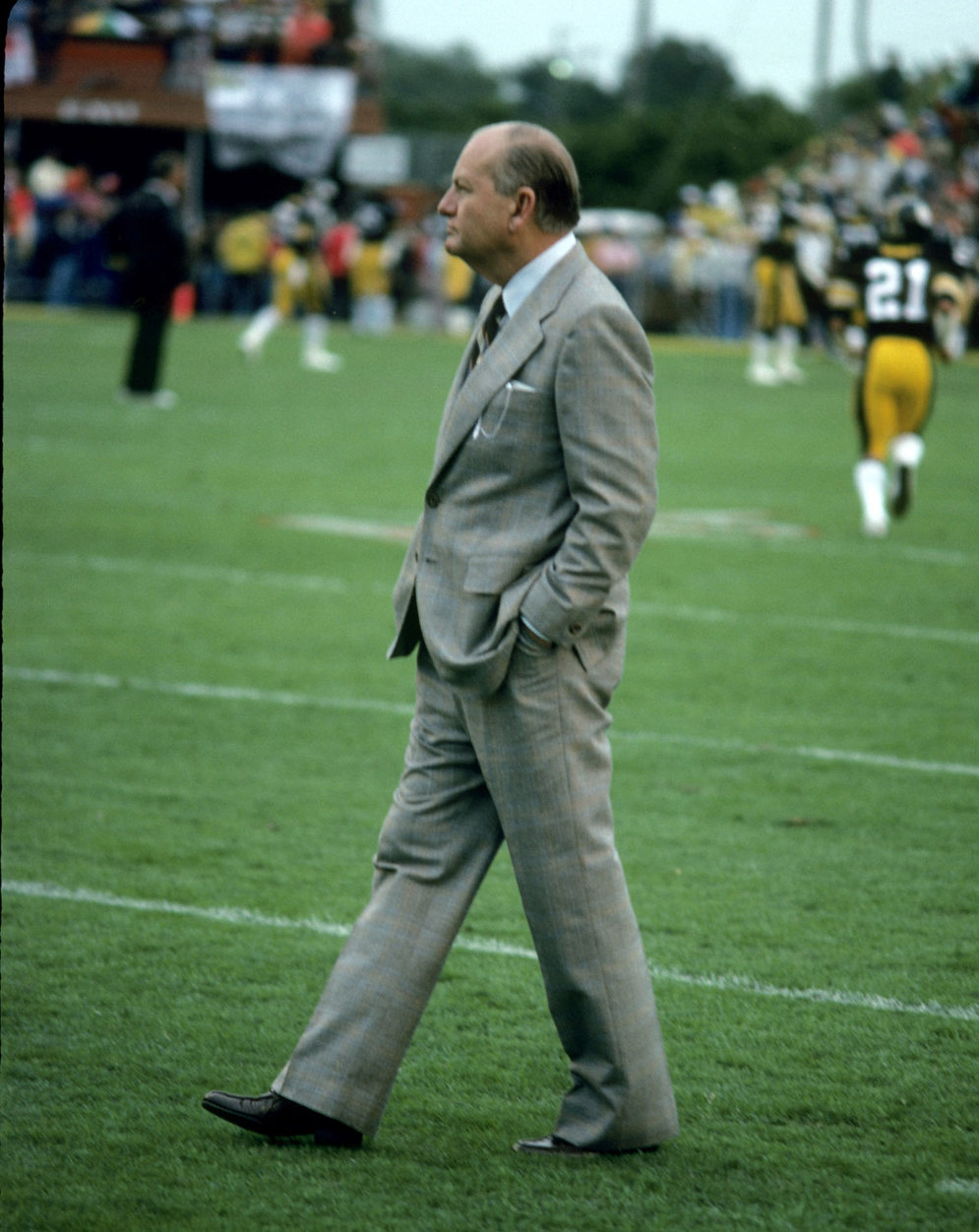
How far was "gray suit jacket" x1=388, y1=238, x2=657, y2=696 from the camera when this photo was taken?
345 centimetres

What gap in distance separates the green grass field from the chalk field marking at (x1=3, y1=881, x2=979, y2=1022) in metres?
0.01

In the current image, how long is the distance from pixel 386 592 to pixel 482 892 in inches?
192

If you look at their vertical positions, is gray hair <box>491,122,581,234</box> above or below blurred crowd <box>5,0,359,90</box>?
below

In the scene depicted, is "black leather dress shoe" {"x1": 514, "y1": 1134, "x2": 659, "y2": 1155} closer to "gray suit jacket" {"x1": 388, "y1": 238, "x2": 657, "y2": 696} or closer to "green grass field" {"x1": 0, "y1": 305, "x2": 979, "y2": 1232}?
"green grass field" {"x1": 0, "y1": 305, "x2": 979, "y2": 1232}

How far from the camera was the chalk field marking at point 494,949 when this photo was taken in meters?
4.63

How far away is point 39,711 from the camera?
24.8 ft

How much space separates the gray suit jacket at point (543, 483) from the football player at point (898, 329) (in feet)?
30.5

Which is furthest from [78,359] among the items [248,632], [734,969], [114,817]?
[734,969]

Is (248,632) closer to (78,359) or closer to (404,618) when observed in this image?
(404,618)

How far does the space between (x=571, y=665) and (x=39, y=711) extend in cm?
440

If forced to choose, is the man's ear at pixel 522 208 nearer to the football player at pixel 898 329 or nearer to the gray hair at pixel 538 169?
the gray hair at pixel 538 169

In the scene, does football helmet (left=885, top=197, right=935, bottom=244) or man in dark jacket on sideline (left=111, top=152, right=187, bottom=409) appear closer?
football helmet (left=885, top=197, right=935, bottom=244)

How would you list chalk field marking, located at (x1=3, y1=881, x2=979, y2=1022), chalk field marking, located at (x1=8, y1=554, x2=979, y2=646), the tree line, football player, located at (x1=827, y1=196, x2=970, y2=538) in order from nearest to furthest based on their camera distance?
1. chalk field marking, located at (x1=3, y1=881, x2=979, y2=1022)
2. chalk field marking, located at (x1=8, y1=554, x2=979, y2=646)
3. football player, located at (x1=827, y1=196, x2=970, y2=538)
4. the tree line

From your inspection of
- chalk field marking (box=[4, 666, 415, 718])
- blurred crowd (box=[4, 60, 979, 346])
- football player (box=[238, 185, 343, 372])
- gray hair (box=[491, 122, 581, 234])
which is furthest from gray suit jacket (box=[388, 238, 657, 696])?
blurred crowd (box=[4, 60, 979, 346])
